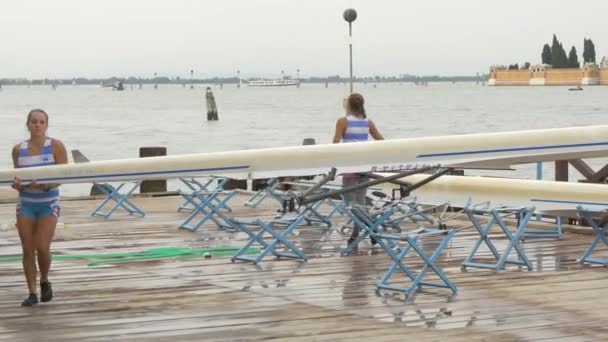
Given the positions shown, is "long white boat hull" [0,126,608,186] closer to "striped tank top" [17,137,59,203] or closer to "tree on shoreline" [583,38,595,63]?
"striped tank top" [17,137,59,203]

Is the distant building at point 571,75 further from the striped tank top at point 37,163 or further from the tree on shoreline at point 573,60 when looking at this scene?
the striped tank top at point 37,163

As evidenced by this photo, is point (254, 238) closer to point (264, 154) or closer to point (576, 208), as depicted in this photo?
point (264, 154)

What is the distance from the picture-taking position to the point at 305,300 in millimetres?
8156

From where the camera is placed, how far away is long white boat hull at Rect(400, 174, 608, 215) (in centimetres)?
1056

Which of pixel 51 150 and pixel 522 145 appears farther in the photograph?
pixel 522 145

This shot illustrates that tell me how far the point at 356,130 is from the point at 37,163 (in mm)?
3425

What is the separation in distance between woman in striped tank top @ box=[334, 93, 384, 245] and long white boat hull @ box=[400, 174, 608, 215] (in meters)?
1.06

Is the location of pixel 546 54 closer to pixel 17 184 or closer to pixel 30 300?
pixel 30 300

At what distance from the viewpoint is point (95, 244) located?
11344mm

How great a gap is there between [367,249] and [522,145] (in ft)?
7.48

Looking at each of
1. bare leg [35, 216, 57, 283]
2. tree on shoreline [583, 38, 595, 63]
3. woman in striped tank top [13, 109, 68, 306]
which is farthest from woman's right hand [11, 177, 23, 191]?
tree on shoreline [583, 38, 595, 63]

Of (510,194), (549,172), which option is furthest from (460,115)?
(510,194)

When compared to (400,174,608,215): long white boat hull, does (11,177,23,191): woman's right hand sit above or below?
above

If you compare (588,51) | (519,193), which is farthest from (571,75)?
(519,193)
